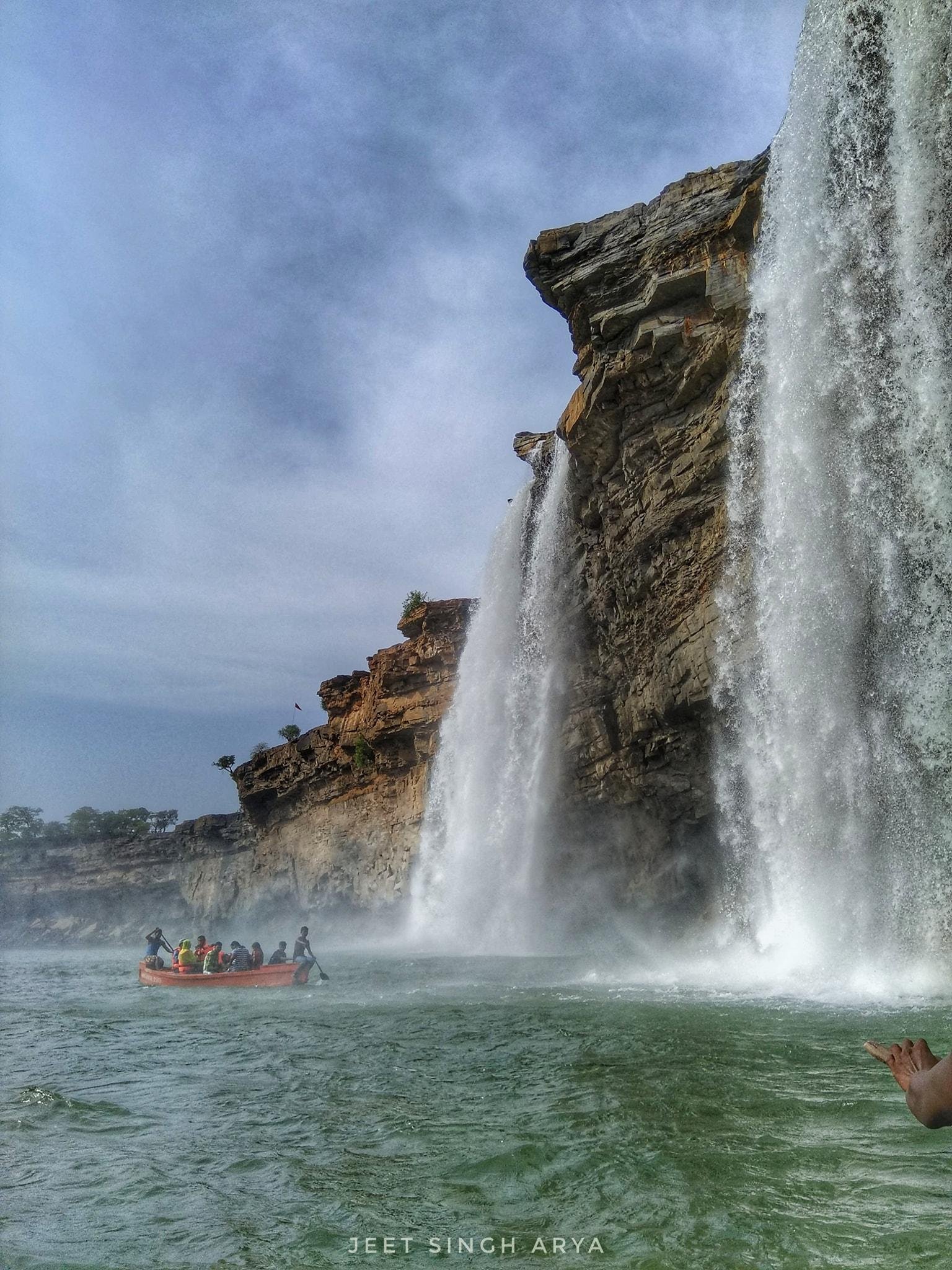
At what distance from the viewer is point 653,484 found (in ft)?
74.2

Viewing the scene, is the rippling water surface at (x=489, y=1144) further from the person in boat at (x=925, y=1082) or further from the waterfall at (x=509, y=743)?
the waterfall at (x=509, y=743)

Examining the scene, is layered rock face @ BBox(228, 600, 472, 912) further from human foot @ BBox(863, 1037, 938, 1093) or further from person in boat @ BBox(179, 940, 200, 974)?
human foot @ BBox(863, 1037, 938, 1093)

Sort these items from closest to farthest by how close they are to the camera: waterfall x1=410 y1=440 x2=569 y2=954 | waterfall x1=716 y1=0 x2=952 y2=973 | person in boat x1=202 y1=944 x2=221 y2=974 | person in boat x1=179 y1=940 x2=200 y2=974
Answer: waterfall x1=716 y1=0 x2=952 y2=973 < person in boat x1=202 y1=944 x2=221 y2=974 < person in boat x1=179 y1=940 x2=200 y2=974 < waterfall x1=410 y1=440 x2=569 y2=954

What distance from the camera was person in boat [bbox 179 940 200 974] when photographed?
21.5 m

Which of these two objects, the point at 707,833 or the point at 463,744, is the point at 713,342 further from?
the point at 463,744

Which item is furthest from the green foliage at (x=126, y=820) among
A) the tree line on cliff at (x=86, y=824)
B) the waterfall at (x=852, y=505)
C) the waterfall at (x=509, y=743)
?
the waterfall at (x=852, y=505)

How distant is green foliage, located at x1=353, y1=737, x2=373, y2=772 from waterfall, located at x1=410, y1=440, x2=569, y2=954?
29.2ft

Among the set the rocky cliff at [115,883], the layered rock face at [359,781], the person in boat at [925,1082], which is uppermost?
the layered rock face at [359,781]

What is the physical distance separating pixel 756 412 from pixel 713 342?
6.86 ft

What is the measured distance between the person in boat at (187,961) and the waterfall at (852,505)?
526 inches

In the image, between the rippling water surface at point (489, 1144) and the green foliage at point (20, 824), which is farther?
the green foliage at point (20, 824)

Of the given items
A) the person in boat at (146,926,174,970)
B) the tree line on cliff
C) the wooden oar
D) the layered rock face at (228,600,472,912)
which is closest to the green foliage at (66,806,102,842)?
the tree line on cliff

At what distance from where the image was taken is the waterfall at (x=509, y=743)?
28500 mm

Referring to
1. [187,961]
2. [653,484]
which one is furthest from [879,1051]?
[187,961]
